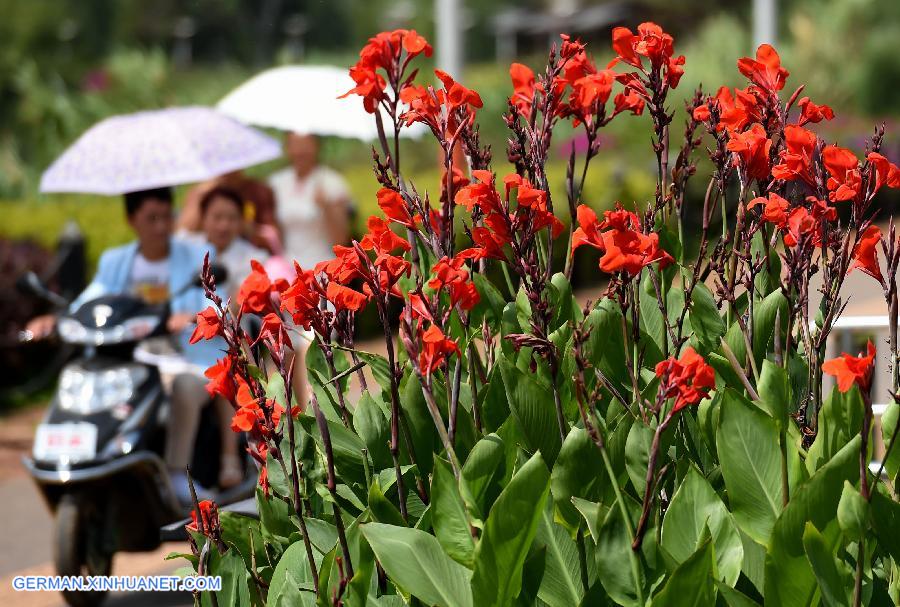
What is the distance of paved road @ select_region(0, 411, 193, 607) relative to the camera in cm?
537

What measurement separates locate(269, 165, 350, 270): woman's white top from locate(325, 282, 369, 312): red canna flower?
5.31 m

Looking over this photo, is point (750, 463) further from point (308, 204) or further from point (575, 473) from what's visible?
point (308, 204)

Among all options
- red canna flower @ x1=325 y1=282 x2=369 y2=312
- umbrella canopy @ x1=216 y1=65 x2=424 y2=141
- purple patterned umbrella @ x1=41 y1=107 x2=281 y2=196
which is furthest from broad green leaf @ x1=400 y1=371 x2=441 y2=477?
umbrella canopy @ x1=216 y1=65 x2=424 y2=141

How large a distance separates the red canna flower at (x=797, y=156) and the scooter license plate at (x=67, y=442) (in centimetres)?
338

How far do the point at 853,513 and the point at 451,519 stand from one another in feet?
1.69

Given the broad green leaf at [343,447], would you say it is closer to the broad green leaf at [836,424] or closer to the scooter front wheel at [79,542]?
the broad green leaf at [836,424]

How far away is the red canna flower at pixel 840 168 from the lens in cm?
206

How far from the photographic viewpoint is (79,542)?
196 inches

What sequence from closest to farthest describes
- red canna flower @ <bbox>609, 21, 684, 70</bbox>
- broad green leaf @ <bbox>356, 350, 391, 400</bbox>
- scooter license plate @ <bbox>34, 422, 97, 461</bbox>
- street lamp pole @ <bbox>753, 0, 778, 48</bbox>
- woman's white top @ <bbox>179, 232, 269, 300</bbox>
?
broad green leaf @ <bbox>356, 350, 391, 400</bbox>, red canna flower @ <bbox>609, 21, 684, 70</bbox>, scooter license plate @ <bbox>34, 422, 97, 461</bbox>, woman's white top @ <bbox>179, 232, 269, 300</bbox>, street lamp pole @ <bbox>753, 0, 778, 48</bbox>

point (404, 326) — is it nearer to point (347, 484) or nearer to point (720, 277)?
point (347, 484)

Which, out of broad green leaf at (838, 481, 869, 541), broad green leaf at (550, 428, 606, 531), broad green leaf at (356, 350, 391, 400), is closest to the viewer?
broad green leaf at (838, 481, 869, 541)

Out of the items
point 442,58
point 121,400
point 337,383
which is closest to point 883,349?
point 121,400

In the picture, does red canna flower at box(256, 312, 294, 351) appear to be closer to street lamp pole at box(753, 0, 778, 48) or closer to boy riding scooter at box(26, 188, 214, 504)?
boy riding scooter at box(26, 188, 214, 504)

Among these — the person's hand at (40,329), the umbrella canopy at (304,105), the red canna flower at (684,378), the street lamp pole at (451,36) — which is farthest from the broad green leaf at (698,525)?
the street lamp pole at (451,36)
